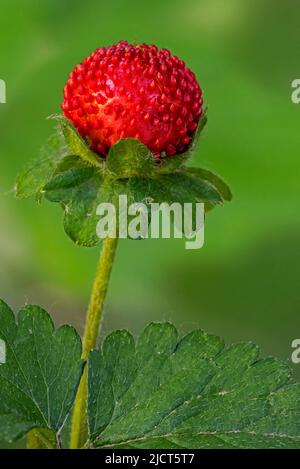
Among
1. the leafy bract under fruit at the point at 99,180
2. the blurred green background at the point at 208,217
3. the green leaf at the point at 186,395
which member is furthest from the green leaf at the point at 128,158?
the blurred green background at the point at 208,217

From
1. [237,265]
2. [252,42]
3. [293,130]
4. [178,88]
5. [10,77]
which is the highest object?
[252,42]

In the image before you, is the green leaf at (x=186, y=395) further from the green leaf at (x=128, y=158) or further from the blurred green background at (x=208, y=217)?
the blurred green background at (x=208, y=217)

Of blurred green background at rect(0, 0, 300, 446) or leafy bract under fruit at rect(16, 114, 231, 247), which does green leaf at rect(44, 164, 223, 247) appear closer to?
leafy bract under fruit at rect(16, 114, 231, 247)

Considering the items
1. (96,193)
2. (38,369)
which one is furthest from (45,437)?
(96,193)

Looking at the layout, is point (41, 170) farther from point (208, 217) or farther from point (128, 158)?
point (208, 217)

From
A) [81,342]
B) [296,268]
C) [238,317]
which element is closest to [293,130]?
[296,268]

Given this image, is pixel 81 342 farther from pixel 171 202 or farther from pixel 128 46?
pixel 128 46
